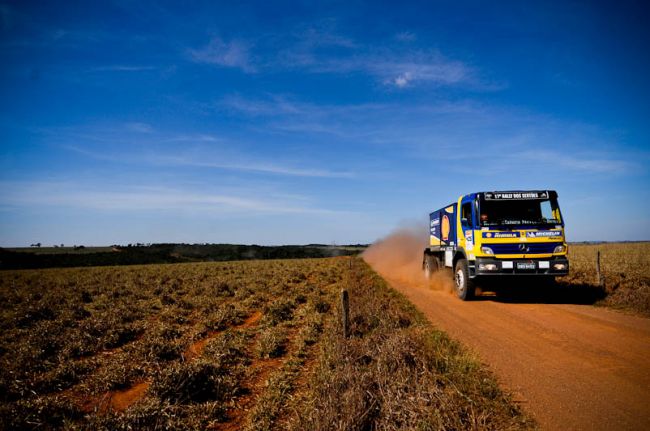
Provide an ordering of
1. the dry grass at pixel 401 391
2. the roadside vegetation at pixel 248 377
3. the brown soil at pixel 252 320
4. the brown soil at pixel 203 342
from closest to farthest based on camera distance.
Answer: the dry grass at pixel 401 391 < the roadside vegetation at pixel 248 377 < the brown soil at pixel 203 342 < the brown soil at pixel 252 320

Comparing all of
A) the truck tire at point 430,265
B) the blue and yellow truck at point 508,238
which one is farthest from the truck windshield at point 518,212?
the truck tire at point 430,265

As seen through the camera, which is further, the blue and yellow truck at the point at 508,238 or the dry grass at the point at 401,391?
the blue and yellow truck at the point at 508,238

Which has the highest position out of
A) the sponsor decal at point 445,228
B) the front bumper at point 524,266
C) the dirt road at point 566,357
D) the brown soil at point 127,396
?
the sponsor decal at point 445,228

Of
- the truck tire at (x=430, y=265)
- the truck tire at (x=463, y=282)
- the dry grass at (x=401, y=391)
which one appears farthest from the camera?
the truck tire at (x=430, y=265)

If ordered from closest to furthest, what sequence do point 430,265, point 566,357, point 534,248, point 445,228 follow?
point 566,357 < point 534,248 < point 445,228 < point 430,265

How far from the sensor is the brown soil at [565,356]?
4.42 m

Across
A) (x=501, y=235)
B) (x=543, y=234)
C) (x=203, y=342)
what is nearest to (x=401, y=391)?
(x=203, y=342)

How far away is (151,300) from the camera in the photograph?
1543cm

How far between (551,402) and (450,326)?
4106 millimetres

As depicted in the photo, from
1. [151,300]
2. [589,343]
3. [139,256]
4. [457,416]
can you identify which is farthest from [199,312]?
[139,256]

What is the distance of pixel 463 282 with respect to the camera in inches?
499

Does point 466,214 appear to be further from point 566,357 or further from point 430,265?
point 566,357

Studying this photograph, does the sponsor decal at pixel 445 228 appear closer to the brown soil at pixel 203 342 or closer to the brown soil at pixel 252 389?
the brown soil at pixel 203 342

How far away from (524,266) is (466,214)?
2799 millimetres
